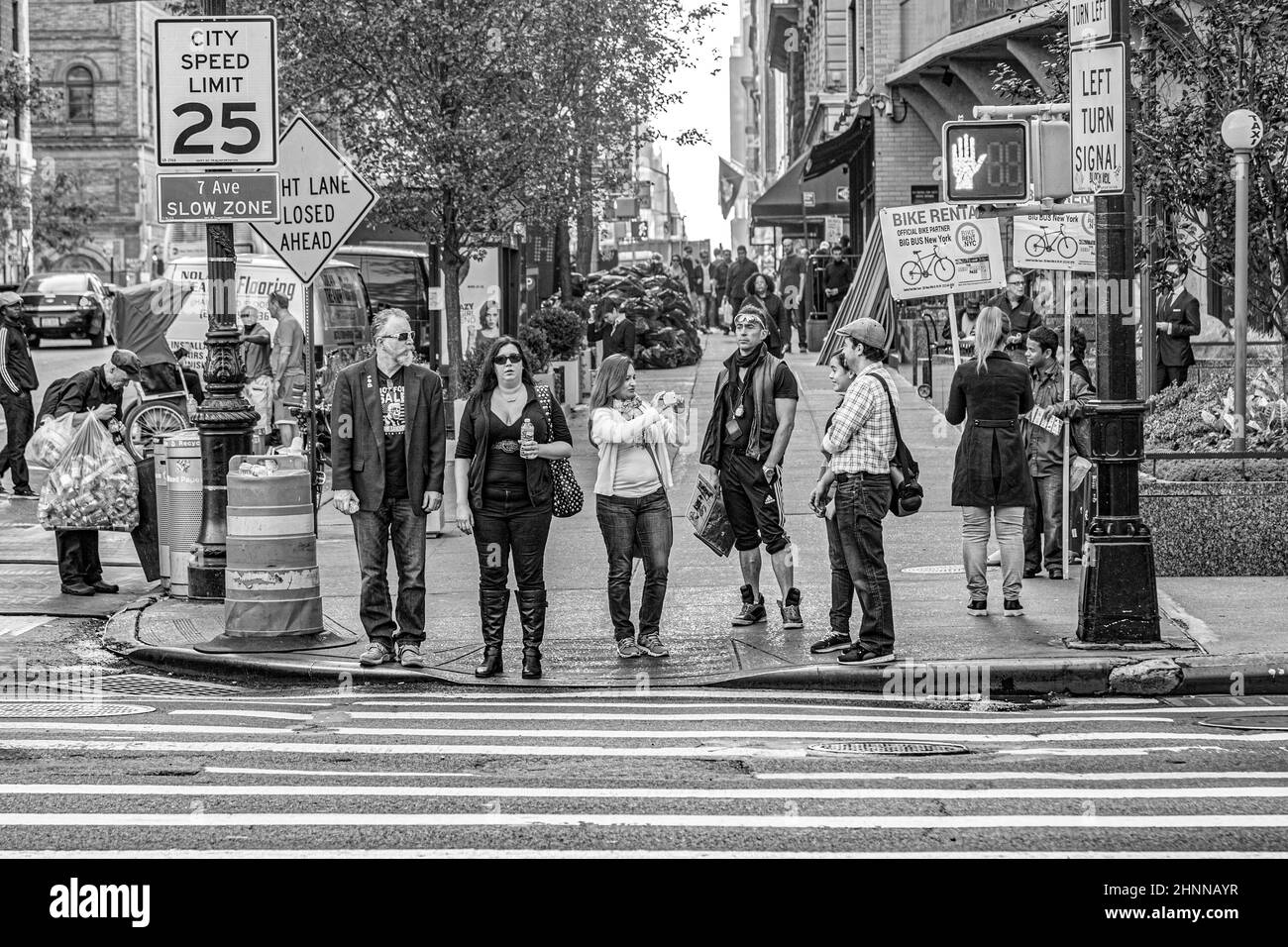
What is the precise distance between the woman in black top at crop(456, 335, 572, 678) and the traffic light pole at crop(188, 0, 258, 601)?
2.85 meters

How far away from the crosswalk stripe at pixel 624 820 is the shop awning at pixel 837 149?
91.0 ft

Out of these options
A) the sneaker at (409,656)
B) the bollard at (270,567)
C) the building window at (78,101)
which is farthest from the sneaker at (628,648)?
the building window at (78,101)

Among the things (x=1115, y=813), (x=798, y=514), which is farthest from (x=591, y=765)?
(x=798, y=514)

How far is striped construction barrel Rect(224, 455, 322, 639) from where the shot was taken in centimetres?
1082

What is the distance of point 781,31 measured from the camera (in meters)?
67.0

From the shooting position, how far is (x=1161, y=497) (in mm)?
12484

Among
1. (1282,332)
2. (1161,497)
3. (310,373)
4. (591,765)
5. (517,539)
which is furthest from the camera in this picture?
(1282,332)

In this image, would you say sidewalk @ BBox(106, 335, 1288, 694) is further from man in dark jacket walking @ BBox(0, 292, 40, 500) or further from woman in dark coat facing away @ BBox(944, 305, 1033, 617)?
man in dark jacket walking @ BBox(0, 292, 40, 500)

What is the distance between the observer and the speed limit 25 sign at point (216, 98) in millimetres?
12109

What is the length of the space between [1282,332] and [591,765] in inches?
361

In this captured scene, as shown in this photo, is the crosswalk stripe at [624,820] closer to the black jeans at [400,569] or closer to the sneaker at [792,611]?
the black jeans at [400,569]

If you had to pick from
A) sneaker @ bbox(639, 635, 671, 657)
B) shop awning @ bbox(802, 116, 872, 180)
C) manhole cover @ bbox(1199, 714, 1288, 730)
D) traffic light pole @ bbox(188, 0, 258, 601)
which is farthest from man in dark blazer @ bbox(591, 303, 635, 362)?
manhole cover @ bbox(1199, 714, 1288, 730)

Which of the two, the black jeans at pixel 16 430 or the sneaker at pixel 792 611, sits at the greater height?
the black jeans at pixel 16 430
